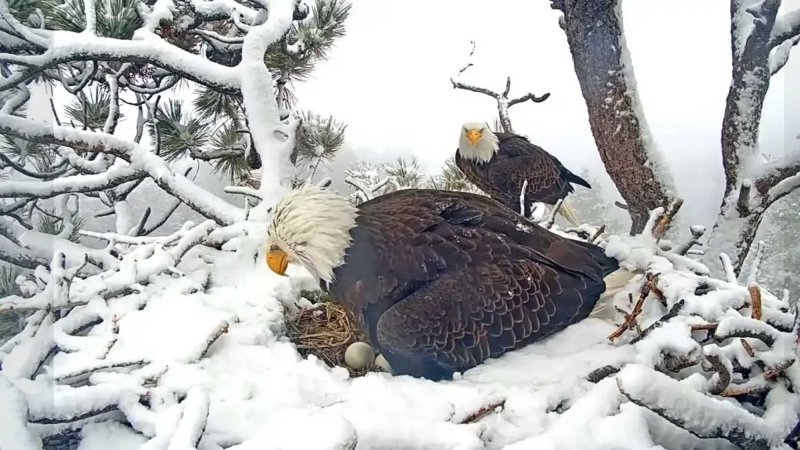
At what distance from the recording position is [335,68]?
1621mm

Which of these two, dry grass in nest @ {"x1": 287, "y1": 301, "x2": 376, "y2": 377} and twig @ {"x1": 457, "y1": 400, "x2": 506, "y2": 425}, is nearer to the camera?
twig @ {"x1": 457, "y1": 400, "x2": 506, "y2": 425}

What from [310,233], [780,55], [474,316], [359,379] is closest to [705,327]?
[474,316]

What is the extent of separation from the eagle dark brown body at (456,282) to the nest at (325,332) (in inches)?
3.6

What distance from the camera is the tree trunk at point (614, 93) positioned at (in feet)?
4.78

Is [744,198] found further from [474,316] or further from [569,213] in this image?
[474,316]

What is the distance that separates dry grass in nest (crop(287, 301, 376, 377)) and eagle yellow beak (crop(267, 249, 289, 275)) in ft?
0.35

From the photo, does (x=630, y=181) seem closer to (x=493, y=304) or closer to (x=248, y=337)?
(x=493, y=304)

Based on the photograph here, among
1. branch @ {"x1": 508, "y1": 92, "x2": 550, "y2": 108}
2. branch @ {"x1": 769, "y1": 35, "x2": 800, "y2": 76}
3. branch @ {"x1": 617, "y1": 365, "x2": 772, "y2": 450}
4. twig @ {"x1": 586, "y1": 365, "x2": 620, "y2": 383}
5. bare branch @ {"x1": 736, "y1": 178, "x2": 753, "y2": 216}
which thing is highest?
branch @ {"x1": 769, "y1": 35, "x2": 800, "y2": 76}

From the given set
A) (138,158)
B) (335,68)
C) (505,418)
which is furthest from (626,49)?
(138,158)

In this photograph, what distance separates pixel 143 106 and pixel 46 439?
3.87ft

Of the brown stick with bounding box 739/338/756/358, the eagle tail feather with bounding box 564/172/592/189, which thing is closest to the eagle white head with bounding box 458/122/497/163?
Answer: the eagle tail feather with bounding box 564/172/592/189

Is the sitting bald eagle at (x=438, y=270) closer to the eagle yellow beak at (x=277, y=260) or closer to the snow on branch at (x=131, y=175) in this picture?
the eagle yellow beak at (x=277, y=260)

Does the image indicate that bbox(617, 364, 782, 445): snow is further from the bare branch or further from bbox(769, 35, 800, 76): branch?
bbox(769, 35, 800, 76): branch

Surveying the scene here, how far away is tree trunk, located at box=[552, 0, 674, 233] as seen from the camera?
4.78ft
